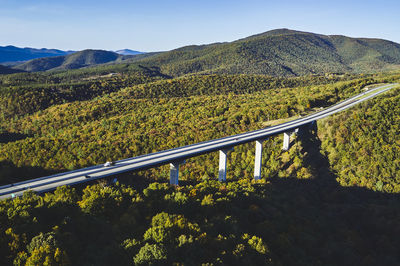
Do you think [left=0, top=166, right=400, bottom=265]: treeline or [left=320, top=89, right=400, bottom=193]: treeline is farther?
[left=320, top=89, right=400, bottom=193]: treeline

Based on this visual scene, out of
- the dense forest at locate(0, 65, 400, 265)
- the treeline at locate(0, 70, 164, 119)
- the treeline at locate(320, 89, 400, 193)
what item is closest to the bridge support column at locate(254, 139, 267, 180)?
the dense forest at locate(0, 65, 400, 265)

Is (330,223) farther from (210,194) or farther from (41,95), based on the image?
(41,95)

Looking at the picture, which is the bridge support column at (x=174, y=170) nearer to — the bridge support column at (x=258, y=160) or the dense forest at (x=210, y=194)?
the dense forest at (x=210, y=194)

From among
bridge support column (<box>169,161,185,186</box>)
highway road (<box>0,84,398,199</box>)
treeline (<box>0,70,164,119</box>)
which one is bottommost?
bridge support column (<box>169,161,185,186</box>)

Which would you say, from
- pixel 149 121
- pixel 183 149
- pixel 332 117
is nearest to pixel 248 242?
pixel 183 149

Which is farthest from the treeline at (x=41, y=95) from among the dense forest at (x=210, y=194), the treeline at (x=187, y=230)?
the treeline at (x=187, y=230)

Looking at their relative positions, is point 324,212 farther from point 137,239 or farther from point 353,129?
point 137,239

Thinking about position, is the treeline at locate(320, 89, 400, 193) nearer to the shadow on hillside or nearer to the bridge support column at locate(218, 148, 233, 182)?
the shadow on hillside

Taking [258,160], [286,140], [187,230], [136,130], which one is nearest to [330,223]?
[258,160]

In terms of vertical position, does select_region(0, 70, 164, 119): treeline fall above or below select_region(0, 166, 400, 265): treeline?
above
